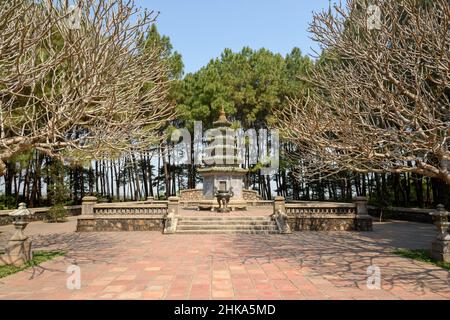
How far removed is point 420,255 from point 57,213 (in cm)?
2296

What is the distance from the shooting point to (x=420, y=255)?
34.5 ft

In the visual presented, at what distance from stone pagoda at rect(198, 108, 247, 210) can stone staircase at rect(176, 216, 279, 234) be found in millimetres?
8024

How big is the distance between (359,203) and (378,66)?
10.3 metres

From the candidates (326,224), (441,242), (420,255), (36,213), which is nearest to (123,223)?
(36,213)

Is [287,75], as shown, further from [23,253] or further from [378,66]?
[23,253]

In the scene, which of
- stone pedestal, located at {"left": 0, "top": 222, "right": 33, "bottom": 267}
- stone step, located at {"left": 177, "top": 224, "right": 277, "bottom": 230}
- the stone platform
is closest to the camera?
stone pedestal, located at {"left": 0, "top": 222, "right": 33, "bottom": 267}

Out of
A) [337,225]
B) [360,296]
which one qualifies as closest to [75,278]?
[360,296]

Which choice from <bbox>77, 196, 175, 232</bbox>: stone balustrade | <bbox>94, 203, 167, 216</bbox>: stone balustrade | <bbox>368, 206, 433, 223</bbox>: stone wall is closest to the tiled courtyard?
<bbox>77, 196, 175, 232</bbox>: stone balustrade

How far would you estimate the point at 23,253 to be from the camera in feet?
31.8

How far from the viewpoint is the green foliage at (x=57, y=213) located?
23672mm

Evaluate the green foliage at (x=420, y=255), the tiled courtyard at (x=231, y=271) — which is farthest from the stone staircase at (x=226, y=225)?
the green foliage at (x=420, y=255)

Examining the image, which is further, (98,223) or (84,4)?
(98,223)

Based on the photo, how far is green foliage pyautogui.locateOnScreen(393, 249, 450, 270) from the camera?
9.32 metres

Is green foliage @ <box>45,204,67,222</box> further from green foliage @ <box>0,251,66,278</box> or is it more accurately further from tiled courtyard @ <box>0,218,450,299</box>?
green foliage @ <box>0,251,66,278</box>
